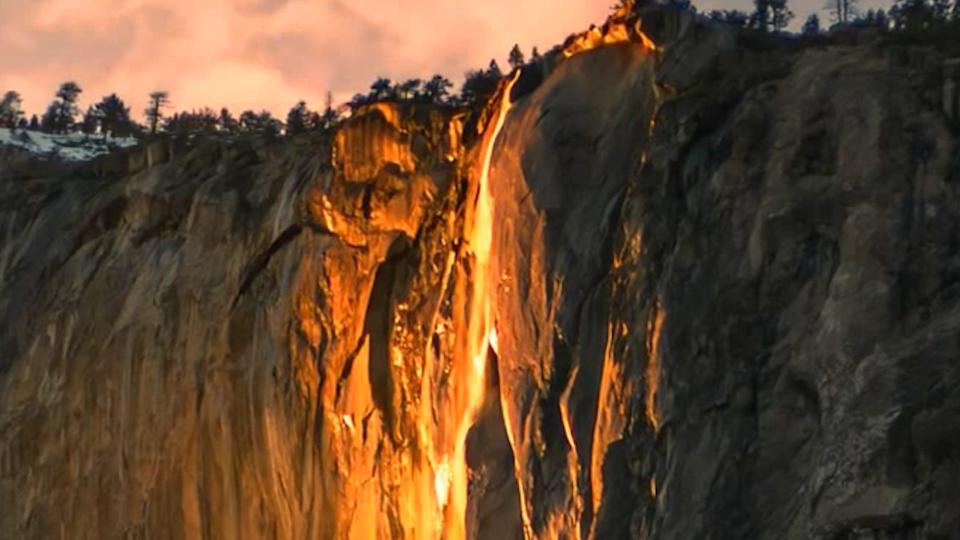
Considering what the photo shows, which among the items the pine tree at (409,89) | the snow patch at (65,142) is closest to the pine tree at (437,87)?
the pine tree at (409,89)

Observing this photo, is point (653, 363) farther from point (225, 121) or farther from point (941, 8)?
point (225, 121)

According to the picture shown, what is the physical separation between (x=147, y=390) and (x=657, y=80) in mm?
15172

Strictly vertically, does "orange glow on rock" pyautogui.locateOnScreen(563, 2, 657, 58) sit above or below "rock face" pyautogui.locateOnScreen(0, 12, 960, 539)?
above

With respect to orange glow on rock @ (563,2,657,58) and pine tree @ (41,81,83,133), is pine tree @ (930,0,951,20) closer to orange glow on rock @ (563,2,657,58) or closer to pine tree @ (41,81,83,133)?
orange glow on rock @ (563,2,657,58)

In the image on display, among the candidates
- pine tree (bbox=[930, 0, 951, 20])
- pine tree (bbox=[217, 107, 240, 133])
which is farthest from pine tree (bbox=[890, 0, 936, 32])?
pine tree (bbox=[217, 107, 240, 133])

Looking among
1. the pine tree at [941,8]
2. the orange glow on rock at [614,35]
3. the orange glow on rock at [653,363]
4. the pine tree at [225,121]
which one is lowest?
the orange glow on rock at [653,363]

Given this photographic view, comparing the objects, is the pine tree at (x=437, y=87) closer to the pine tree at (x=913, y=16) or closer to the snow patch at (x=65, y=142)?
the pine tree at (x=913, y=16)

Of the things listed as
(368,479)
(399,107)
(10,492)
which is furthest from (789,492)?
(10,492)

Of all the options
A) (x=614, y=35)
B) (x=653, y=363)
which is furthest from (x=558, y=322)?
(x=614, y=35)

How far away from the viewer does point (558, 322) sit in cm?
2456

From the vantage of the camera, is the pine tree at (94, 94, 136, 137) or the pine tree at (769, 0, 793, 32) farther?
the pine tree at (94, 94, 136, 137)

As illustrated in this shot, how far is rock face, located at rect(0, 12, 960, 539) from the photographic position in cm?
2083

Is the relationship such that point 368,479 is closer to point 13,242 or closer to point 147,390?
point 147,390

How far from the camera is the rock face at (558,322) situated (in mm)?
20828
